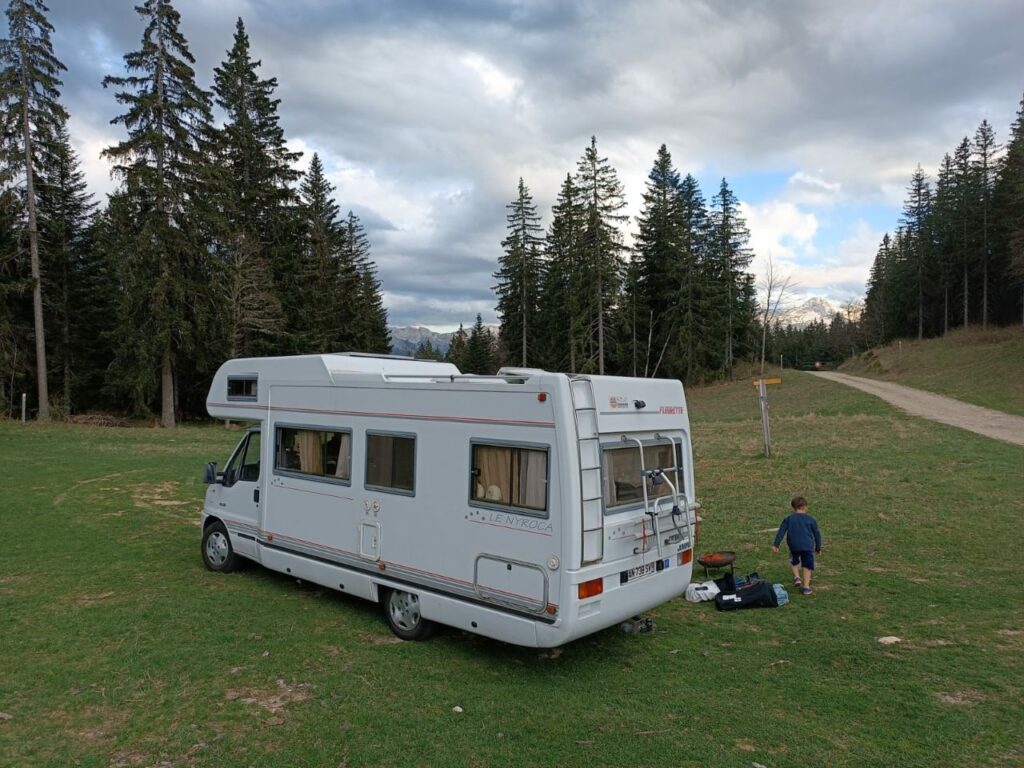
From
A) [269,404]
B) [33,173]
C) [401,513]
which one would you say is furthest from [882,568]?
[33,173]

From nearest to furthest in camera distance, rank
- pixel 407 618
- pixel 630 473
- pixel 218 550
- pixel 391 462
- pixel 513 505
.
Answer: pixel 513 505
pixel 630 473
pixel 407 618
pixel 391 462
pixel 218 550

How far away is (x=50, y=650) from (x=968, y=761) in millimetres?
7989

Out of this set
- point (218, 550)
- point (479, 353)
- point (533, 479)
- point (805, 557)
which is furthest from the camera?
point (479, 353)

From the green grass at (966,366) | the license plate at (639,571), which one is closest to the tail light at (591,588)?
the license plate at (639,571)

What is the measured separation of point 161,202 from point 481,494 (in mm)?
28774

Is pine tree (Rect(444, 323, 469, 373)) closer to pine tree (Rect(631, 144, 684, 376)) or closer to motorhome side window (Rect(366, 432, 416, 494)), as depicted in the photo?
pine tree (Rect(631, 144, 684, 376))

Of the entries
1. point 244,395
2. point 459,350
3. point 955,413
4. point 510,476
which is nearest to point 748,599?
point 510,476

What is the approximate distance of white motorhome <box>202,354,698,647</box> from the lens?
5367mm

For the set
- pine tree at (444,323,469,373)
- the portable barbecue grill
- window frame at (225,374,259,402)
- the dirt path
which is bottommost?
the portable barbecue grill

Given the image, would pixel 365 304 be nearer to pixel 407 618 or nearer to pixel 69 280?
pixel 69 280

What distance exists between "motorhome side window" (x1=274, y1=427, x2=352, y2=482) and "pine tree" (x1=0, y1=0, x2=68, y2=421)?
1039 inches

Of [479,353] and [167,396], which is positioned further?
[479,353]

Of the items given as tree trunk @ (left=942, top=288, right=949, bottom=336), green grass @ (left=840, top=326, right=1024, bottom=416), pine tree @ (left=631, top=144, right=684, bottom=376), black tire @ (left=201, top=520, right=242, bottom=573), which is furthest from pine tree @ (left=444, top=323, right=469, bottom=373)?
black tire @ (left=201, top=520, right=242, bottom=573)

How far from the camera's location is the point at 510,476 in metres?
5.71
